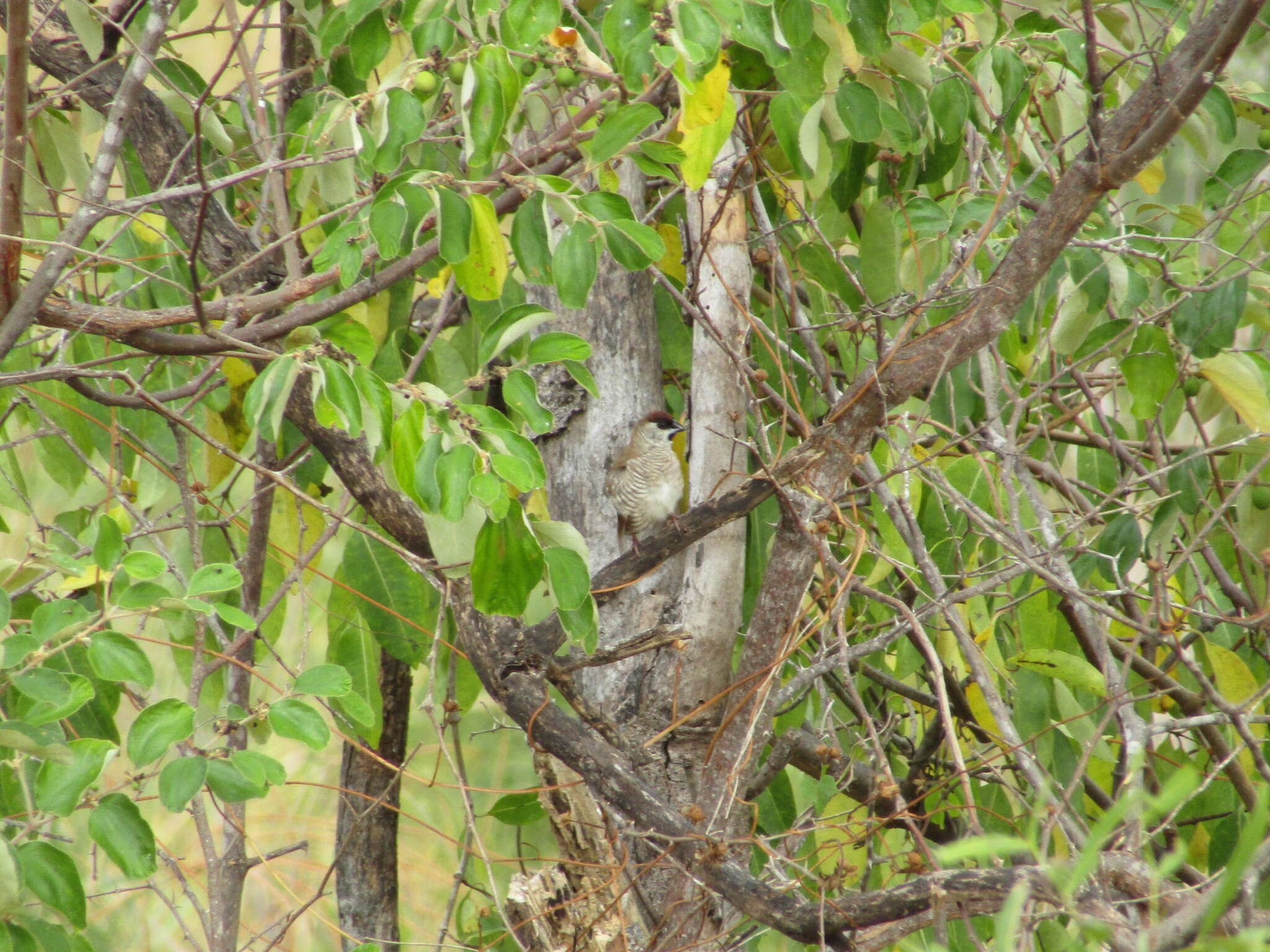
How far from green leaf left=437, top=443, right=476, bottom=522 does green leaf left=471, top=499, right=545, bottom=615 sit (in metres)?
0.14

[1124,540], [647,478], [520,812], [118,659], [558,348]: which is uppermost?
[558,348]

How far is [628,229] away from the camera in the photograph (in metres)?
1.61

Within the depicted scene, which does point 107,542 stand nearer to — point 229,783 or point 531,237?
point 229,783

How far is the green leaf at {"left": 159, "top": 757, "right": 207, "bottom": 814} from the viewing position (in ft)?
5.08

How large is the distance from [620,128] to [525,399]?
41 centimetres

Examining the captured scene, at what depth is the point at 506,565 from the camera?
1570 mm

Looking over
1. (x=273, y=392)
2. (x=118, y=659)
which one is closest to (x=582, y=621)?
(x=273, y=392)

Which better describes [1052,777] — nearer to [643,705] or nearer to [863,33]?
[643,705]

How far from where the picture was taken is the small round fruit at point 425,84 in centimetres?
176

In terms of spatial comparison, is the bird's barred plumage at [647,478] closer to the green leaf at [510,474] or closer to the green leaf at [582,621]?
the green leaf at [582,621]

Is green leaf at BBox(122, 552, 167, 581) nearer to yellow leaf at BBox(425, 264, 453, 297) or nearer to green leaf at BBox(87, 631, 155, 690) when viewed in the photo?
green leaf at BBox(87, 631, 155, 690)

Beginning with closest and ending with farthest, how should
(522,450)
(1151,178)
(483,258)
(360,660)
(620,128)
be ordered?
(522,450), (620,128), (483,258), (360,660), (1151,178)

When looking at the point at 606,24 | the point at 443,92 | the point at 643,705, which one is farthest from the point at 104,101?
the point at 643,705

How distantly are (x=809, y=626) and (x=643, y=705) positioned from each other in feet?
1.48
